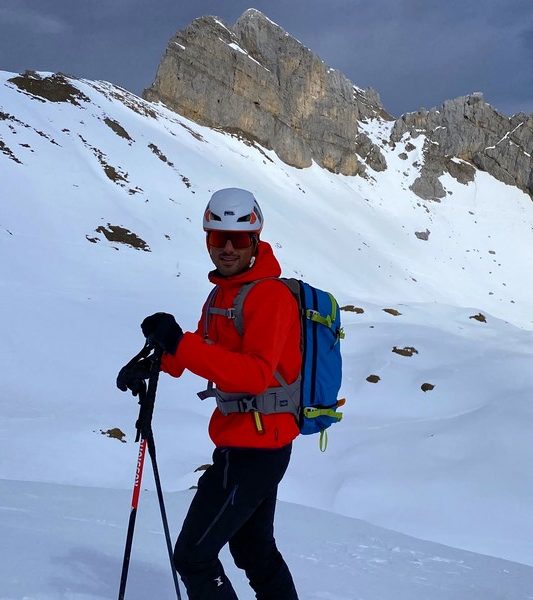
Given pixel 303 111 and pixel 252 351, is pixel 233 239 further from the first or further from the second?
pixel 303 111

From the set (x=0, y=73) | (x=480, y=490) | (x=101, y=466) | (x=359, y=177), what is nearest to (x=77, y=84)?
(x=0, y=73)

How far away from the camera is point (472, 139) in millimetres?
77188

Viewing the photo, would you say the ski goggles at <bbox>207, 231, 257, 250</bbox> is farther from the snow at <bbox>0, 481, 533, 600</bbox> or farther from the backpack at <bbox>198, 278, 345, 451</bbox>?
the snow at <bbox>0, 481, 533, 600</bbox>

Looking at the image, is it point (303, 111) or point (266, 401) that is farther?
point (303, 111)

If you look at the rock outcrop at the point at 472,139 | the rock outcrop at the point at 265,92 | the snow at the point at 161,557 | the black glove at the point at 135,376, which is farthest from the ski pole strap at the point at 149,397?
the rock outcrop at the point at 472,139

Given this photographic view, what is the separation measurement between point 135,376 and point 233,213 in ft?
3.18

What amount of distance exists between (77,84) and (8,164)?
70.0 feet

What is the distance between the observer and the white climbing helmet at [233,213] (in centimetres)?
271

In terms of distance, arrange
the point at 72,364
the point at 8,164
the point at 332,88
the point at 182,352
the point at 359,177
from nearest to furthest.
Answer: the point at 182,352, the point at 72,364, the point at 8,164, the point at 359,177, the point at 332,88

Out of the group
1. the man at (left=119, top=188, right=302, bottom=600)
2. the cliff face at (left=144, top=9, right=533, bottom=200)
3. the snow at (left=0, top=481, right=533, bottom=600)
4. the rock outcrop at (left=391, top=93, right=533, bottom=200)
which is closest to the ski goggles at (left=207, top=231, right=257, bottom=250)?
the man at (left=119, top=188, right=302, bottom=600)

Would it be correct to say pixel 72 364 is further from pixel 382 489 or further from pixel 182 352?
pixel 182 352

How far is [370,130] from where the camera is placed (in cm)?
7762

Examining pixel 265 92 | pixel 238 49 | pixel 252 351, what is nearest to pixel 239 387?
pixel 252 351

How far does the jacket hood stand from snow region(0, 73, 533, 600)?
7.41 ft
